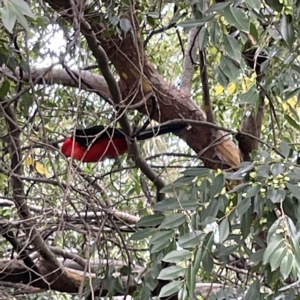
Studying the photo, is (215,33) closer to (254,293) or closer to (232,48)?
(232,48)

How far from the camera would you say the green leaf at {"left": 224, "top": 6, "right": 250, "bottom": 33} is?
79cm

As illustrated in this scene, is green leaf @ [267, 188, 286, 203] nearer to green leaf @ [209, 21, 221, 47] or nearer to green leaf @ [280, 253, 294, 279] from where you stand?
green leaf @ [280, 253, 294, 279]

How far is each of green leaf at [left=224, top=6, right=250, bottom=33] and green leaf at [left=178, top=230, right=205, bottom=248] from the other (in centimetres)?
35

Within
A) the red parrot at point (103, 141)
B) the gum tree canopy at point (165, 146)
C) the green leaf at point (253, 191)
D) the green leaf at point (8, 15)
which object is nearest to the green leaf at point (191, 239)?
the gum tree canopy at point (165, 146)

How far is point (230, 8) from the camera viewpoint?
2.64 ft

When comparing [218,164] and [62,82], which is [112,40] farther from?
[218,164]

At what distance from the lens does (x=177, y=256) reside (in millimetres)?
929

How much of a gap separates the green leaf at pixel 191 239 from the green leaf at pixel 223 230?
0.10ft

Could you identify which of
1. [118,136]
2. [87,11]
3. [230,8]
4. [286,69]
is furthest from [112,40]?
[230,8]

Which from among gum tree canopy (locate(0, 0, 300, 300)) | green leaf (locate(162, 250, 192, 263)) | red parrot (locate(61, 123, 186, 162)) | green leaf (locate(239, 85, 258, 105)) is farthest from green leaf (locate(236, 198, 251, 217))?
red parrot (locate(61, 123, 186, 162))

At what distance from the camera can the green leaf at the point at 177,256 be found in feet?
3.03

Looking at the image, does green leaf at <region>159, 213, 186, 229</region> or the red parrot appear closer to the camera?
green leaf at <region>159, 213, 186, 229</region>

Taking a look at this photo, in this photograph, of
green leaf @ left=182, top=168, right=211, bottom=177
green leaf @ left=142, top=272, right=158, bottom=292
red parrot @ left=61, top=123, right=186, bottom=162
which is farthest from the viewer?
red parrot @ left=61, top=123, right=186, bottom=162

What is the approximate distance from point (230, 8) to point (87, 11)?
671 mm
